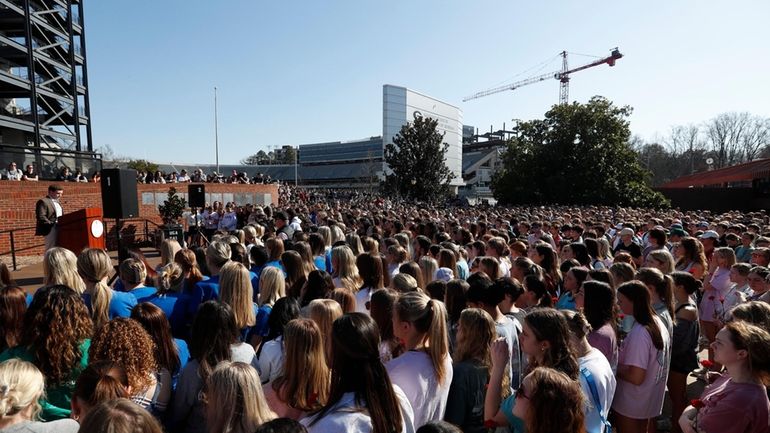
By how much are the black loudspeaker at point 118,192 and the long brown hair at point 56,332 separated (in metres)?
6.72

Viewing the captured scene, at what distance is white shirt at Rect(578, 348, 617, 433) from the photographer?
2.45 m

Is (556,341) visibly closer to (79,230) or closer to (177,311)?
(177,311)

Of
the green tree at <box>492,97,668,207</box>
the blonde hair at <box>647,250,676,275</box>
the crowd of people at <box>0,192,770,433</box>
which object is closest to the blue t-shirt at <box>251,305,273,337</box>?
the crowd of people at <box>0,192,770,433</box>

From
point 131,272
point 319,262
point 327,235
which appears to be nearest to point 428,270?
point 319,262

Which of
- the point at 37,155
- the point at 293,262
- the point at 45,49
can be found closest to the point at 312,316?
the point at 293,262

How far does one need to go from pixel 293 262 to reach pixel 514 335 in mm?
2512

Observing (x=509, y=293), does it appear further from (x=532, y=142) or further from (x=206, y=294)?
(x=532, y=142)

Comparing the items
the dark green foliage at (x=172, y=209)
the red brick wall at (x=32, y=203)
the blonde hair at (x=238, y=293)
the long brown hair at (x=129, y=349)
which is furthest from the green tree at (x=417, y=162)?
the long brown hair at (x=129, y=349)

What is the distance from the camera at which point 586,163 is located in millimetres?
31016

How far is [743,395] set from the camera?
2.42 metres

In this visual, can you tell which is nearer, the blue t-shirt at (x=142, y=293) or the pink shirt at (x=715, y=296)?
the blue t-shirt at (x=142, y=293)

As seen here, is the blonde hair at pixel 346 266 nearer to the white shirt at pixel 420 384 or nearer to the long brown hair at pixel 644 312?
the white shirt at pixel 420 384

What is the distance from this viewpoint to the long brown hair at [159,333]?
108 inches

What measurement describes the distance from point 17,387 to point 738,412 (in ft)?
11.4
